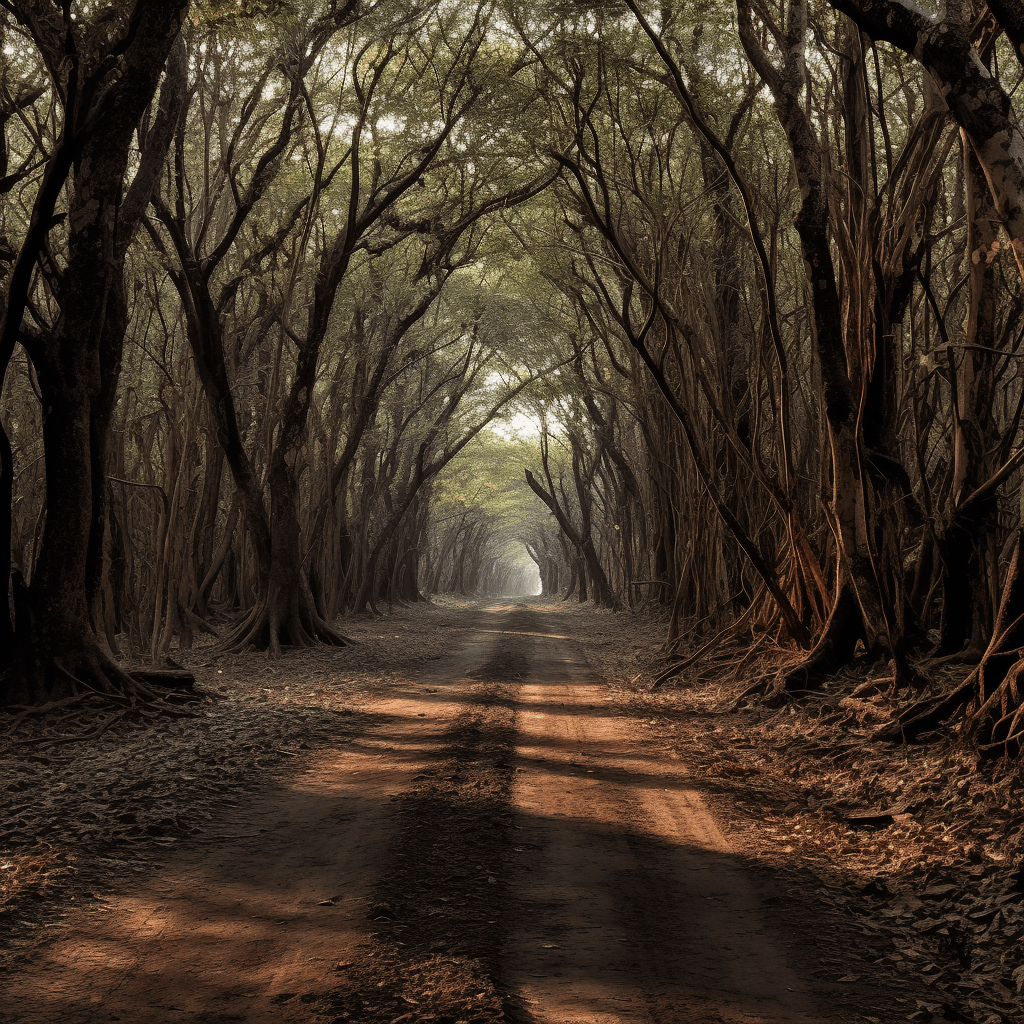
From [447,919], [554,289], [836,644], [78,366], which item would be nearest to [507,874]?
[447,919]

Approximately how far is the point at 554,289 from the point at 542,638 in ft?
21.8

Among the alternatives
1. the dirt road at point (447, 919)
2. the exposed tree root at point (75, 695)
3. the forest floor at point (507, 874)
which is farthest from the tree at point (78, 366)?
the dirt road at point (447, 919)

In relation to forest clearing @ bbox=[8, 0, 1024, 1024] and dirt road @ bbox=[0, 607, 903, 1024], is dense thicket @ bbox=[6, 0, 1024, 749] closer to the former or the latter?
forest clearing @ bbox=[8, 0, 1024, 1024]

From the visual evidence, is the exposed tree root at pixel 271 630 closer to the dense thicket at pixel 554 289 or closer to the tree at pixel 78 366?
the dense thicket at pixel 554 289

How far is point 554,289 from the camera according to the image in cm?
1716

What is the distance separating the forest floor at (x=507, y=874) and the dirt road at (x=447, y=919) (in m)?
0.01

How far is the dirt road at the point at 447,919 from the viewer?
237 centimetres

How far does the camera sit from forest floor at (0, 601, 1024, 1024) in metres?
2.44

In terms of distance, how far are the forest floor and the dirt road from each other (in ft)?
A: 0.04

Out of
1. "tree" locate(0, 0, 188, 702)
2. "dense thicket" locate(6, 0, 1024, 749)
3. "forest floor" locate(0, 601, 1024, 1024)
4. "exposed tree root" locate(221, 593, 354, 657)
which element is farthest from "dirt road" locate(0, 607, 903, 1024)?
"exposed tree root" locate(221, 593, 354, 657)

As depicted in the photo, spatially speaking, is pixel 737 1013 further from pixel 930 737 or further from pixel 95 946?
pixel 930 737

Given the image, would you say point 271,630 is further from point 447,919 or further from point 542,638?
point 447,919

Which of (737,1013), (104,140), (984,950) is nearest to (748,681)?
(984,950)

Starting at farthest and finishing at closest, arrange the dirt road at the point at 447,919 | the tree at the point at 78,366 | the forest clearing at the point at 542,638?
the tree at the point at 78,366, the forest clearing at the point at 542,638, the dirt road at the point at 447,919
